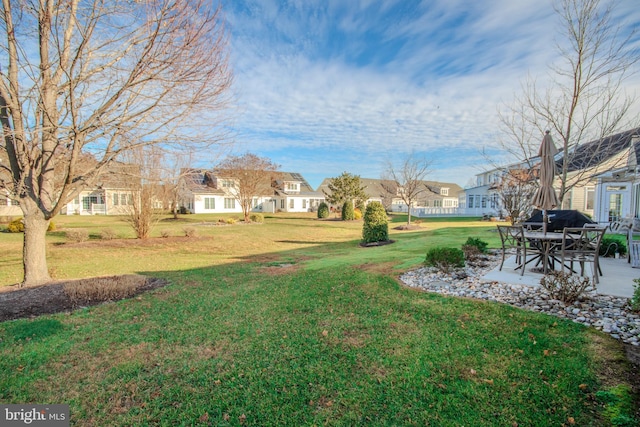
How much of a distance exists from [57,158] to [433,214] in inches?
1539

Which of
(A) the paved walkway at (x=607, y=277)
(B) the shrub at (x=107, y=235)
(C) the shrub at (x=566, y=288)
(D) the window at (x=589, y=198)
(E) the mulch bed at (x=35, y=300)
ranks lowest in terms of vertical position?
(E) the mulch bed at (x=35, y=300)

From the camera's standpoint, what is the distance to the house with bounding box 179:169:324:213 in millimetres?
41500

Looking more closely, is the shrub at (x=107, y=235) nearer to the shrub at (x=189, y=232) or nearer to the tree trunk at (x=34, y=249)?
the shrub at (x=189, y=232)

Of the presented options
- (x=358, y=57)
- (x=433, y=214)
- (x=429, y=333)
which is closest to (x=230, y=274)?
(x=429, y=333)

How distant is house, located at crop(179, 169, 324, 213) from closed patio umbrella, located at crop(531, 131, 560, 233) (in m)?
35.1

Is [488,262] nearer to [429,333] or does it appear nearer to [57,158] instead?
[429,333]

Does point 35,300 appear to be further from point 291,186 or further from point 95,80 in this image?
point 291,186

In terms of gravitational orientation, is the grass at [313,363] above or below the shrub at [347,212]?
below

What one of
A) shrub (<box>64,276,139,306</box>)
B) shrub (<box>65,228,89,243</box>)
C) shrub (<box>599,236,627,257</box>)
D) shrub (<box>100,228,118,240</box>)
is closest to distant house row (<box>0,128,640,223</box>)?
shrub (<box>100,228,118,240</box>)

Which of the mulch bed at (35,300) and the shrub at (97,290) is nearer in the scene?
the mulch bed at (35,300)

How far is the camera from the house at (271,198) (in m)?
41.5

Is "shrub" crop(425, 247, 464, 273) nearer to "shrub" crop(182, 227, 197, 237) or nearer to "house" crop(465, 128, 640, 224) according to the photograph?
"house" crop(465, 128, 640, 224)

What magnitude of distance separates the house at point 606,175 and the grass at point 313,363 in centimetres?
691

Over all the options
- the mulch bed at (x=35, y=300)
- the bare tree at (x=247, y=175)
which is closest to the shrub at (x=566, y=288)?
the mulch bed at (x=35, y=300)
